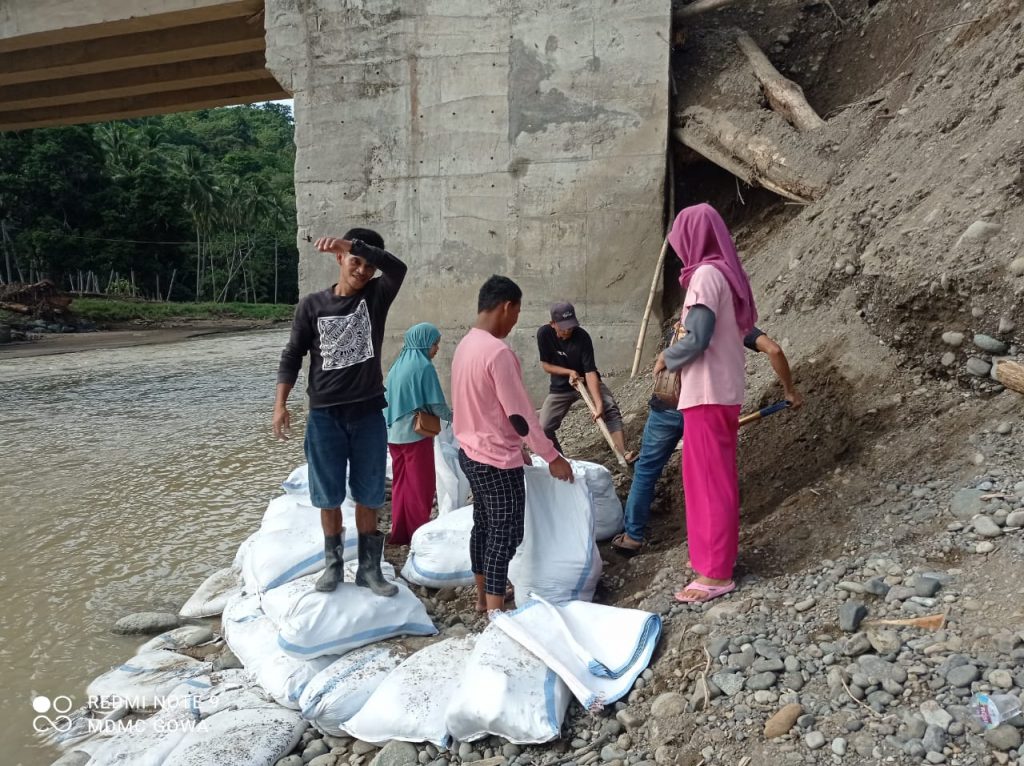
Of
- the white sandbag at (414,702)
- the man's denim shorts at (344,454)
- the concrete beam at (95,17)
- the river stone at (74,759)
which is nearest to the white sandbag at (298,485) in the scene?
the man's denim shorts at (344,454)

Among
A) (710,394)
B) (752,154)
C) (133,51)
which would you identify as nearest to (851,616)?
(710,394)

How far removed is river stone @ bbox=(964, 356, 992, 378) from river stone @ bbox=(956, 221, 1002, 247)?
0.54 m

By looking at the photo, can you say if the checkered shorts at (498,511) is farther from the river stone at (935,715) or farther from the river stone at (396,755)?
the river stone at (935,715)

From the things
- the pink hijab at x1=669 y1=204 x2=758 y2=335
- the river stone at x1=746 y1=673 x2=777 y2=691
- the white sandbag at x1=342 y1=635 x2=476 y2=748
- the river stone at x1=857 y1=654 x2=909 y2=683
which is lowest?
the white sandbag at x1=342 y1=635 x2=476 y2=748

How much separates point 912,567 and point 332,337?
2.20 meters

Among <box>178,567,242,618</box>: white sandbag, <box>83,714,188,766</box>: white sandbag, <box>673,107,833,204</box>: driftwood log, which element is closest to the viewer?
<box>83,714,188,766</box>: white sandbag

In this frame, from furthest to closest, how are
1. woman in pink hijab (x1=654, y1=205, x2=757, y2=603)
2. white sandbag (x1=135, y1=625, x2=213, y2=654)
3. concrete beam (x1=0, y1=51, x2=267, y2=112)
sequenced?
1. concrete beam (x1=0, y1=51, x2=267, y2=112)
2. white sandbag (x1=135, y1=625, x2=213, y2=654)
3. woman in pink hijab (x1=654, y1=205, x2=757, y2=603)

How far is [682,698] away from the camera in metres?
2.09

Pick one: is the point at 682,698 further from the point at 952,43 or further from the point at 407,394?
the point at 952,43

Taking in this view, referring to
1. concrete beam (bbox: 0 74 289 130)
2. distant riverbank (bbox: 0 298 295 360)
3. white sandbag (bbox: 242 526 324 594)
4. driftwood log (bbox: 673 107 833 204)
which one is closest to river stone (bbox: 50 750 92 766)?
Answer: white sandbag (bbox: 242 526 324 594)

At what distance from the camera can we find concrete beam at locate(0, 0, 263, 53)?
6863 millimetres

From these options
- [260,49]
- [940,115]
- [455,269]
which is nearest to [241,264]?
[260,49]

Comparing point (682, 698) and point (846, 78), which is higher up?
point (846, 78)

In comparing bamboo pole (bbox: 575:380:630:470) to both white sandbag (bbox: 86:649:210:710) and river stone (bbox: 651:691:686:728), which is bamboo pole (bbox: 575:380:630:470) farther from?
white sandbag (bbox: 86:649:210:710)
